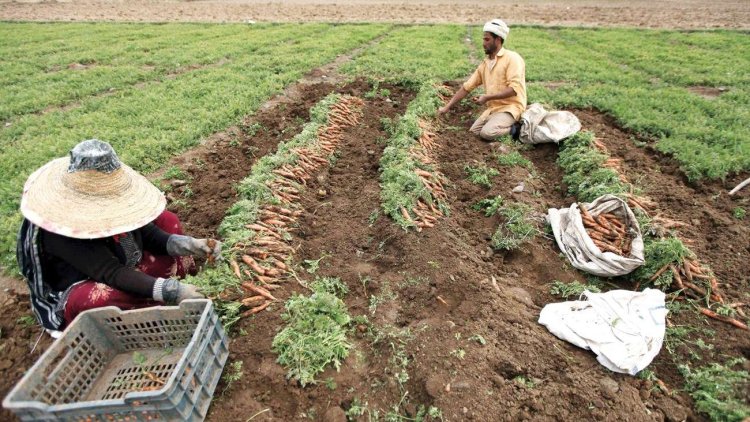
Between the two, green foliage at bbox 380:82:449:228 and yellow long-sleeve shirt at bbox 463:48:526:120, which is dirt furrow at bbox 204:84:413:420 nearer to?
green foliage at bbox 380:82:449:228

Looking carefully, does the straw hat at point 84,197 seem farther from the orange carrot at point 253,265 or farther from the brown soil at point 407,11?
the brown soil at point 407,11

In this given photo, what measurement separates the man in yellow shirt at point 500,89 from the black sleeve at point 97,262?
5.60m

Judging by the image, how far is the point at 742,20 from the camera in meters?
17.2

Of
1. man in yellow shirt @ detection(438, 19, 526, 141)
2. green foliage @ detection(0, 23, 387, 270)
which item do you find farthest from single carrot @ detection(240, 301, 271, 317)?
man in yellow shirt @ detection(438, 19, 526, 141)

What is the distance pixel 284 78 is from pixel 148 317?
304 inches

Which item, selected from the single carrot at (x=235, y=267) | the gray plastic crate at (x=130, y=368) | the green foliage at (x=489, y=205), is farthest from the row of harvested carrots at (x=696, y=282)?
the gray plastic crate at (x=130, y=368)

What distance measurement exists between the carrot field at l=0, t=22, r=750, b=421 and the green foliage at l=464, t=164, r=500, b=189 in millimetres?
30

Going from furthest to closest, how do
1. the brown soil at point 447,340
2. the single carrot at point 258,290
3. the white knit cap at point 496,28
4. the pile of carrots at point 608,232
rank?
1. the white knit cap at point 496,28
2. the pile of carrots at point 608,232
3. the single carrot at point 258,290
4. the brown soil at point 447,340

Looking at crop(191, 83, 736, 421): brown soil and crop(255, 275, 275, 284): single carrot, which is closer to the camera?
crop(191, 83, 736, 421): brown soil

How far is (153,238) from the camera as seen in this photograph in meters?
3.46

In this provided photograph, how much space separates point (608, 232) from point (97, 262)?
4.71 metres

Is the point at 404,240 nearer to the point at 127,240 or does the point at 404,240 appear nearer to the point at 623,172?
the point at 127,240

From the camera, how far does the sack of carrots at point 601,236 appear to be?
392 centimetres

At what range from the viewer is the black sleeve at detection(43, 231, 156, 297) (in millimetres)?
2762
